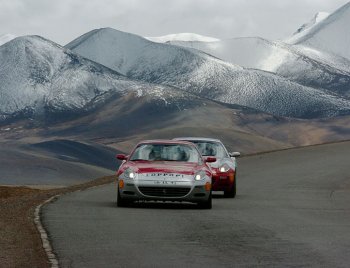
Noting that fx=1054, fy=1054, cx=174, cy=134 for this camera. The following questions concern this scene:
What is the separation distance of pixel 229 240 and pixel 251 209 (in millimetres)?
8608

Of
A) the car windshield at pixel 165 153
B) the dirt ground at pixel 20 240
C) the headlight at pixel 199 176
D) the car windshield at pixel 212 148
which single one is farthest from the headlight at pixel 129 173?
the car windshield at pixel 212 148

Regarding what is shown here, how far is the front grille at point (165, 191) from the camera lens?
2264cm

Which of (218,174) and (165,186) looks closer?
(165,186)

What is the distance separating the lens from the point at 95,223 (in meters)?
18.9

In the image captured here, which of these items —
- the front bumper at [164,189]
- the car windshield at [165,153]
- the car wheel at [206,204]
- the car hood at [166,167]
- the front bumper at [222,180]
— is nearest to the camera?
the front bumper at [164,189]

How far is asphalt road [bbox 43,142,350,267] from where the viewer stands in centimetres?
1293

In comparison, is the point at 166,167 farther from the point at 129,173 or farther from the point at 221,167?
the point at 221,167

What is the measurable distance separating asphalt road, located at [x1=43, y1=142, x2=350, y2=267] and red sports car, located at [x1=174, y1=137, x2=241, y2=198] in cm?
41

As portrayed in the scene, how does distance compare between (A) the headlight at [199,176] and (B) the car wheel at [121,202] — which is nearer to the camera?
(A) the headlight at [199,176]

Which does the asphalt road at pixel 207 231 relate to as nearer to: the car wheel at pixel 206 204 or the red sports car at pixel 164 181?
the car wheel at pixel 206 204

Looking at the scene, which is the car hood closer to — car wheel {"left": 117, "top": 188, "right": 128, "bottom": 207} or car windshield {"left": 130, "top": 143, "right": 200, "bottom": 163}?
car windshield {"left": 130, "top": 143, "right": 200, "bottom": 163}

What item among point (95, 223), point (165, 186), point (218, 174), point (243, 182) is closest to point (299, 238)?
point (95, 223)

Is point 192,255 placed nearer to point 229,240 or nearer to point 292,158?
point 229,240

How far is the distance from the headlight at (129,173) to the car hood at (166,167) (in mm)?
97
